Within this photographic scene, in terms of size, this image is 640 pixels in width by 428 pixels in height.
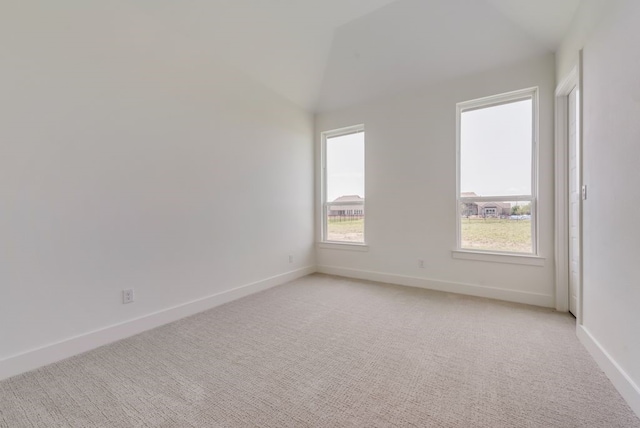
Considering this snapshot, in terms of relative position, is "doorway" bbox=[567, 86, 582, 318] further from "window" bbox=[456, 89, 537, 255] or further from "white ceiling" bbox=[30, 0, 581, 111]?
"white ceiling" bbox=[30, 0, 581, 111]

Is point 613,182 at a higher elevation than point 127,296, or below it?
higher

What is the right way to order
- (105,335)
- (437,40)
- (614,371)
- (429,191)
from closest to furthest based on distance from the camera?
(614,371) < (105,335) < (437,40) < (429,191)

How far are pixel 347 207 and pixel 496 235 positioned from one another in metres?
1.99

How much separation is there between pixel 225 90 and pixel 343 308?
273 centimetres

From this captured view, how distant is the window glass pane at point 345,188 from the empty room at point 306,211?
55mm

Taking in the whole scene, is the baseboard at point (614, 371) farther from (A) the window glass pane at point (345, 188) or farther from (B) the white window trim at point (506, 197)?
(A) the window glass pane at point (345, 188)

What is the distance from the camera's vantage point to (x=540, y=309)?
281 centimetres

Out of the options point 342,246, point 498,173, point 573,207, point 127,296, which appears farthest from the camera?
point 342,246

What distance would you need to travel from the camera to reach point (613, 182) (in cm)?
166

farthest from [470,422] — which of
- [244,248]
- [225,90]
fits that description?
[225,90]

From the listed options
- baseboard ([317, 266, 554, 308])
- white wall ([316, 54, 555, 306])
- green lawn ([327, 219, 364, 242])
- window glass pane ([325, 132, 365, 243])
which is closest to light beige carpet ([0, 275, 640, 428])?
baseboard ([317, 266, 554, 308])

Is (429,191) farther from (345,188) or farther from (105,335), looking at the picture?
(105,335)

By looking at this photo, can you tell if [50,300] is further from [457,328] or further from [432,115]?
[432,115]

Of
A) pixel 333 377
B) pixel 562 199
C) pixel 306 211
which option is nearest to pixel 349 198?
pixel 306 211
